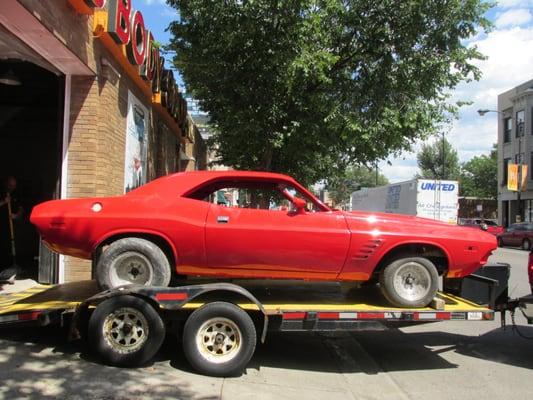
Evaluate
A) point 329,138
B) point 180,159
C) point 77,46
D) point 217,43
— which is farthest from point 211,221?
point 180,159

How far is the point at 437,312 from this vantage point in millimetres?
5758

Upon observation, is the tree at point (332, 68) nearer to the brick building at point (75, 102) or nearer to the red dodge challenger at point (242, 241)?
the brick building at point (75, 102)

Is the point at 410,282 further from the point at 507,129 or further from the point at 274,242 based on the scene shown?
the point at 507,129

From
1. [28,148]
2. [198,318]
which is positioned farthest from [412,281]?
[28,148]

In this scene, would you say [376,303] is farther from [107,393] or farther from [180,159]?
[180,159]

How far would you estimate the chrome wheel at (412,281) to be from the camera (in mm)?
5930

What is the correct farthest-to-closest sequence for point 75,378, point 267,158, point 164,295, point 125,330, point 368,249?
point 267,158
point 368,249
point 125,330
point 164,295
point 75,378

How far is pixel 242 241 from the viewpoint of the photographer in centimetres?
577

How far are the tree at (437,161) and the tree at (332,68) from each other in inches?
2280

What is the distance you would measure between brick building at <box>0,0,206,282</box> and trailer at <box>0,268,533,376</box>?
3291 mm

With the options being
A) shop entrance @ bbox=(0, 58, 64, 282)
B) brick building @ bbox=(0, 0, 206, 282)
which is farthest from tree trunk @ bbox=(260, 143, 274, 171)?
shop entrance @ bbox=(0, 58, 64, 282)

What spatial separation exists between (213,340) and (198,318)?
0.90ft

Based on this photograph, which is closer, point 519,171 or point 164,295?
point 164,295

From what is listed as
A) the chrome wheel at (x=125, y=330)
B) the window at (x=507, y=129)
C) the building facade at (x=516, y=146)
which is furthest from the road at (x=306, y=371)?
the window at (x=507, y=129)
